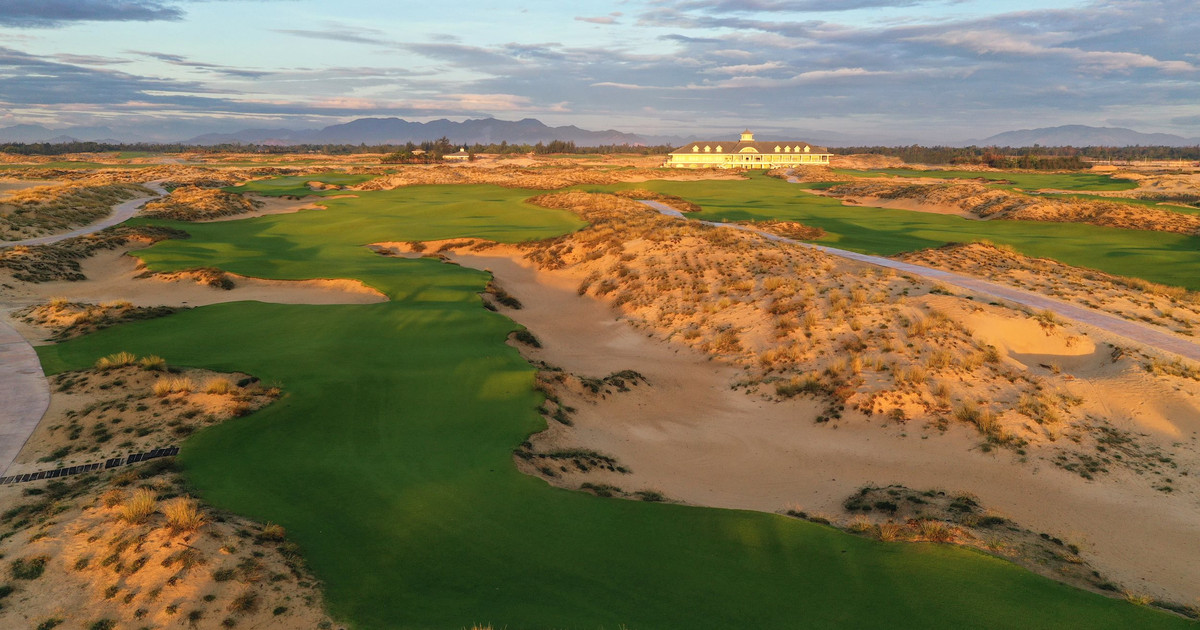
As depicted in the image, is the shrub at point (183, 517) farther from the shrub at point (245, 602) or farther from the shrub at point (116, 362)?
the shrub at point (116, 362)

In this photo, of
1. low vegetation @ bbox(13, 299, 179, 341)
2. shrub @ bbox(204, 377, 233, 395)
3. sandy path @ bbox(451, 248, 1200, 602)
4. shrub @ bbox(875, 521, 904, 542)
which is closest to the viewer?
Answer: shrub @ bbox(875, 521, 904, 542)

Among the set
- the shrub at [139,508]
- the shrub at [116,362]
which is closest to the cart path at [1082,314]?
the shrub at [139,508]

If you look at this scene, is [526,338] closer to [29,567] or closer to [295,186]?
[29,567]

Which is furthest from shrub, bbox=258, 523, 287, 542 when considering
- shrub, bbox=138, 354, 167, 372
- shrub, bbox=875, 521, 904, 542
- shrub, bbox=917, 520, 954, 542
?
shrub, bbox=917, 520, 954, 542

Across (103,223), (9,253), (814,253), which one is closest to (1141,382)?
(814,253)

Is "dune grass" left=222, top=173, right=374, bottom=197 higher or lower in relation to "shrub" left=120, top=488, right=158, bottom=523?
higher

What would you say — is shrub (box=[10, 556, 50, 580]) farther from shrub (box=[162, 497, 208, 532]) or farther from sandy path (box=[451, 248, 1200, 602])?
sandy path (box=[451, 248, 1200, 602])

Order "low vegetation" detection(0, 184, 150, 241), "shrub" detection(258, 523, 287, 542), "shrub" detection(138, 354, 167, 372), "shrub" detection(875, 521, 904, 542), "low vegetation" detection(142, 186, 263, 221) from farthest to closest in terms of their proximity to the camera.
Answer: "low vegetation" detection(142, 186, 263, 221) → "low vegetation" detection(0, 184, 150, 241) → "shrub" detection(138, 354, 167, 372) → "shrub" detection(875, 521, 904, 542) → "shrub" detection(258, 523, 287, 542)
